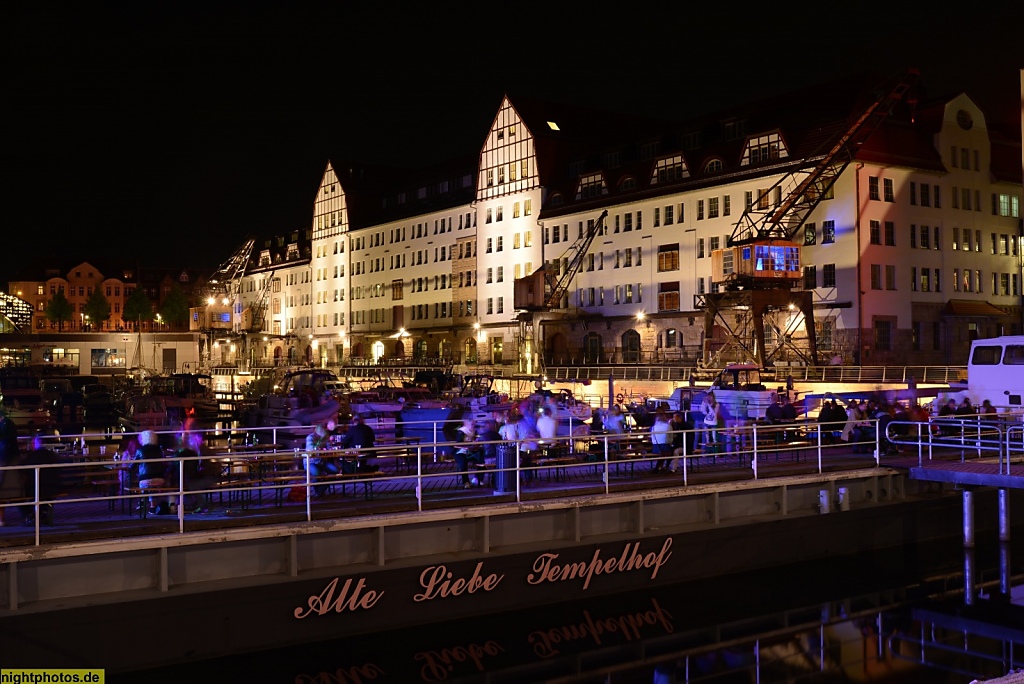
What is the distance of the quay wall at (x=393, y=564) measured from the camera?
1517 cm

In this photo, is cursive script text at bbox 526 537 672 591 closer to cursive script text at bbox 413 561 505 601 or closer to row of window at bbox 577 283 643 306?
cursive script text at bbox 413 561 505 601

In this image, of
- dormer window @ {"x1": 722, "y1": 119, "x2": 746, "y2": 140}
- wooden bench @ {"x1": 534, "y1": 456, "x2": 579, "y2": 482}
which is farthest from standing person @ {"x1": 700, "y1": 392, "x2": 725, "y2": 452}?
dormer window @ {"x1": 722, "y1": 119, "x2": 746, "y2": 140}

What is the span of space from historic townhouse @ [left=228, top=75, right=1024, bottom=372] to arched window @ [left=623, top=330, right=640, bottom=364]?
0.39ft

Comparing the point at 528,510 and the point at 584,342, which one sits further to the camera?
the point at 584,342

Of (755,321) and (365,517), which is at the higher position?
(755,321)

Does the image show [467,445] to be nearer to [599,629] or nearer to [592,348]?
[599,629]

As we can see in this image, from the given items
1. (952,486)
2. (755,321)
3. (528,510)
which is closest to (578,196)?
(755,321)

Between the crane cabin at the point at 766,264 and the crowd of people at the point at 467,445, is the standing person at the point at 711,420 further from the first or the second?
the crane cabin at the point at 766,264

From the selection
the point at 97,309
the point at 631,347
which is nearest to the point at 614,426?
the point at 631,347

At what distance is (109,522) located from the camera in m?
16.8

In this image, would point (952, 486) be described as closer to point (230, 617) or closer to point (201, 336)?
point (230, 617)

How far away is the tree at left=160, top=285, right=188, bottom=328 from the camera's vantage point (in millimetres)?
151500

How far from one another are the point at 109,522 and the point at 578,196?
71.4 meters

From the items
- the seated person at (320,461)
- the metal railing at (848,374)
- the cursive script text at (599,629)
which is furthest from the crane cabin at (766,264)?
the seated person at (320,461)
